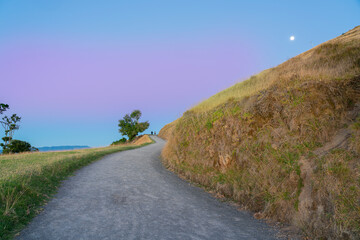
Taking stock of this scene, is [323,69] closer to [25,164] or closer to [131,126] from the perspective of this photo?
[25,164]

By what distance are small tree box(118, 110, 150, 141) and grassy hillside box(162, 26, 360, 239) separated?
159 feet

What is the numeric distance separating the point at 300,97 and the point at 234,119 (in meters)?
2.74

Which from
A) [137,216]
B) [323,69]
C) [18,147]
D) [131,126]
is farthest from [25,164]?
[131,126]

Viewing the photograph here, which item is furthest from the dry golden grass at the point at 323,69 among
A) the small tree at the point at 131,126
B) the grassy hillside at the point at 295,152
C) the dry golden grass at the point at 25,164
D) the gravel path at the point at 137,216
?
the small tree at the point at 131,126

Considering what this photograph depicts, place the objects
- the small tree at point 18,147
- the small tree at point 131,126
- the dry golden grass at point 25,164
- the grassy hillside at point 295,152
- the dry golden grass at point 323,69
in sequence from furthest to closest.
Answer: the small tree at point 131,126, the small tree at point 18,147, the dry golden grass at point 25,164, the dry golden grass at point 323,69, the grassy hillside at point 295,152

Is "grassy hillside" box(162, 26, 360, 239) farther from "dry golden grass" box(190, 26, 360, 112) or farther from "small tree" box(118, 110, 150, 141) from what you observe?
"small tree" box(118, 110, 150, 141)

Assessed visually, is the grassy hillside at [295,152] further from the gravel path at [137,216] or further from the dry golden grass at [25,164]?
the dry golden grass at [25,164]

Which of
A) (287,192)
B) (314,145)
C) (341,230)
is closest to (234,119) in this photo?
(314,145)

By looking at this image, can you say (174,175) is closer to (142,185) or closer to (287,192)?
(142,185)

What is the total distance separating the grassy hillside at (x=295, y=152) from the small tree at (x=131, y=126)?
48.4m

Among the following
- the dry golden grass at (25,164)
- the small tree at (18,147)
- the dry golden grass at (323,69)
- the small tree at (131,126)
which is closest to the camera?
the dry golden grass at (323,69)

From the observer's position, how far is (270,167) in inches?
238

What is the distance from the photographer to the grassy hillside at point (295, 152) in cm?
430

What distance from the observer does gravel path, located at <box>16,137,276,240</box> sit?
430 centimetres
